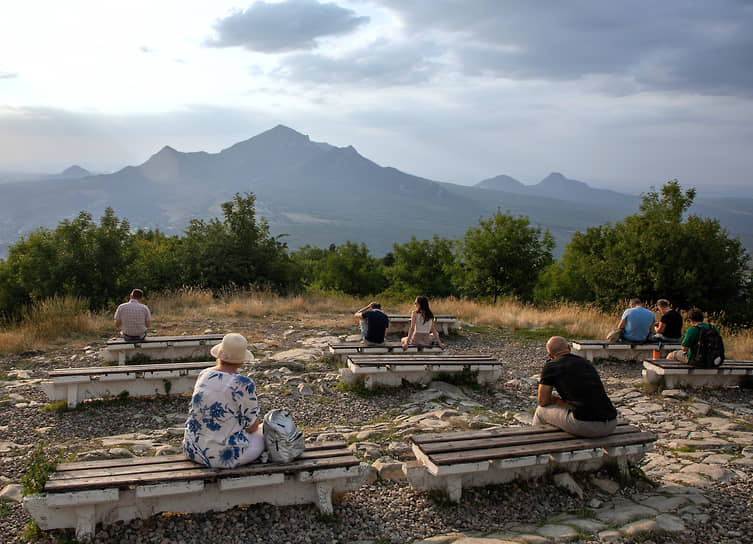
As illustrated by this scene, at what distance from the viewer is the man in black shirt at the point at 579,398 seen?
5.09m

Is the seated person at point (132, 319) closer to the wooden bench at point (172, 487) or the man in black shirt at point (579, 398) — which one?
the wooden bench at point (172, 487)

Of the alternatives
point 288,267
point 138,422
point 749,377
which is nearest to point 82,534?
point 138,422

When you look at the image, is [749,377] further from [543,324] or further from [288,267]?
[288,267]

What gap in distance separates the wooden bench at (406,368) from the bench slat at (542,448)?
3.55 meters

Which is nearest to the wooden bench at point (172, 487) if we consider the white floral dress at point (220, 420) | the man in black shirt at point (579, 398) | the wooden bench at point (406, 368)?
the white floral dress at point (220, 420)

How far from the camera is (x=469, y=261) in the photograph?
1300 inches

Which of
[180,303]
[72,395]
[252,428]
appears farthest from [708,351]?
[180,303]

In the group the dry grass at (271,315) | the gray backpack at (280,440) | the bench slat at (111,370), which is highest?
the gray backpack at (280,440)

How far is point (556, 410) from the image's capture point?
532 centimetres

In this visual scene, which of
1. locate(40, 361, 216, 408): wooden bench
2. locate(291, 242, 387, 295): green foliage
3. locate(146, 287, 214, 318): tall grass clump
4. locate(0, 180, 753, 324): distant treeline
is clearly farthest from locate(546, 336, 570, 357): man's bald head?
locate(291, 242, 387, 295): green foliage

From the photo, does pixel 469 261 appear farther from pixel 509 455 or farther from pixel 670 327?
pixel 509 455

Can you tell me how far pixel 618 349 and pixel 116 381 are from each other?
9.61 metres

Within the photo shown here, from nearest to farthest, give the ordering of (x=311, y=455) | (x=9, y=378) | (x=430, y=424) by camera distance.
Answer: (x=311, y=455) → (x=430, y=424) → (x=9, y=378)

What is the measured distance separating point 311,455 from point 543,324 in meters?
11.6
